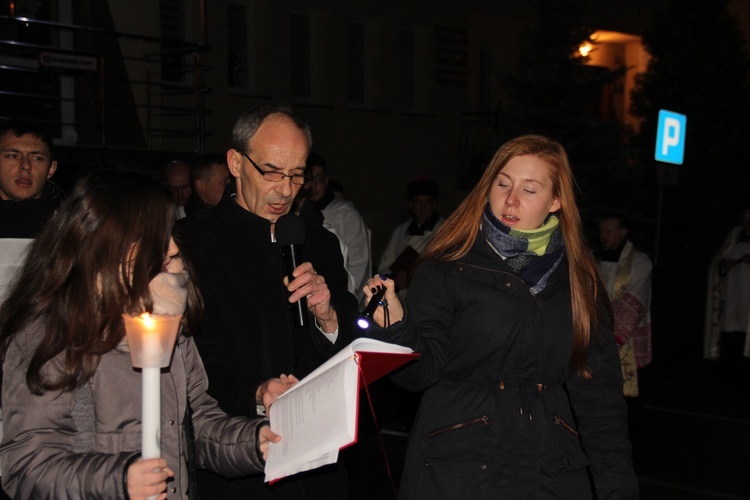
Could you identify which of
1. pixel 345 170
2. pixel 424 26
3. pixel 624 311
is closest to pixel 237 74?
pixel 345 170

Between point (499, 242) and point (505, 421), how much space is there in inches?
26.7

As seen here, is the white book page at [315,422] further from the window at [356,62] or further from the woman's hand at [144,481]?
the window at [356,62]

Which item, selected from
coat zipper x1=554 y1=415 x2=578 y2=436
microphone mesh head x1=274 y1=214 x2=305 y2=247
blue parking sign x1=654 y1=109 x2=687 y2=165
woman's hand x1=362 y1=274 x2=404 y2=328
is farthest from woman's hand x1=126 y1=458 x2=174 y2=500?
blue parking sign x1=654 y1=109 x2=687 y2=165

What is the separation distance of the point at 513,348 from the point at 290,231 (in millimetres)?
932

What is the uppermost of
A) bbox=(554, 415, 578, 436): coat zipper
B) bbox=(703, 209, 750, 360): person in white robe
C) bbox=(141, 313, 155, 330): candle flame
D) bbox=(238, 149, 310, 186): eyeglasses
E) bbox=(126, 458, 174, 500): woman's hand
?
bbox=(238, 149, 310, 186): eyeglasses

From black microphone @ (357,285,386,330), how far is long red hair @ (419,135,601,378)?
0.47 metres

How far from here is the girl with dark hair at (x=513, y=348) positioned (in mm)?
3424

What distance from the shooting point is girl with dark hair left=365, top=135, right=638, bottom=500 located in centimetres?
342

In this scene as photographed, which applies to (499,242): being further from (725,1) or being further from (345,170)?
(725,1)

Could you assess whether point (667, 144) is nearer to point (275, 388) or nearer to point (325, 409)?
point (275, 388)

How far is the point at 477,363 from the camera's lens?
3.50 m

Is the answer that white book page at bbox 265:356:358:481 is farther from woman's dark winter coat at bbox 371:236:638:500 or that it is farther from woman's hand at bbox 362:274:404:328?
woman's dark winter coat at bbox 371:236:638:500

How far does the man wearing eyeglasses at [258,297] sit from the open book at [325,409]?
1.40ft

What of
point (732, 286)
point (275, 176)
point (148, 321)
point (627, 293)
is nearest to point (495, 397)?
point (275, 176)
